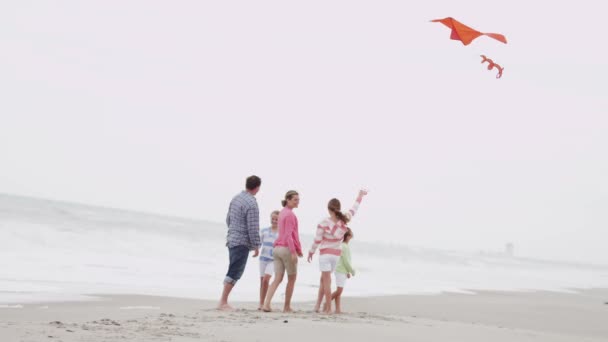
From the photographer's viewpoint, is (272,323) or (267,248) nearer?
(272,323)

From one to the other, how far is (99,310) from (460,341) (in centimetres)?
398

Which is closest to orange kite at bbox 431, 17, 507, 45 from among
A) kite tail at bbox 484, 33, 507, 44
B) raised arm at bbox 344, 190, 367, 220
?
kite tail at bbox 484, 33, 507, 44

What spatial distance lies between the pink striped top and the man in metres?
0.74

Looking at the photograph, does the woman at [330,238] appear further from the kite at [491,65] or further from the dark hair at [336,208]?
the kite at [491,65]

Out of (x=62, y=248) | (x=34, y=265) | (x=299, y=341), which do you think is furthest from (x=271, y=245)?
(x=62, y=248)

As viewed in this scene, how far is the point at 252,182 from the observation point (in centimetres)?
860

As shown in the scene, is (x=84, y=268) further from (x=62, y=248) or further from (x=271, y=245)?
(x=271, y=245)

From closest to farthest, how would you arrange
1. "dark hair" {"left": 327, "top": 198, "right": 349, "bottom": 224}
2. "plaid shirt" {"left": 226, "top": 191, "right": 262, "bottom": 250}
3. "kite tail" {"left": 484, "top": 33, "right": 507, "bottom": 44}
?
1. "kite tail" {"left": 484, "top": 33, "right": 507, "bottom": 44}
2. "plaid shirt" {"left": 226, "top": 191, "right": 262, "bottom": 250}
3. "dark hair" {"left": 327, "top": 198, "right": 349, "bottom": 224}

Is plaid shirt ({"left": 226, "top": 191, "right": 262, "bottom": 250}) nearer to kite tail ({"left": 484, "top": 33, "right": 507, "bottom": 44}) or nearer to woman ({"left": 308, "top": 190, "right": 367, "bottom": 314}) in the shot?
woman ({"left": 308, "top": 190, "right": 367, "bottom": 314})

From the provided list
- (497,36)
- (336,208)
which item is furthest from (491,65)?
(336,208)

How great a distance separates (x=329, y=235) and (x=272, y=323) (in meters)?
2.22

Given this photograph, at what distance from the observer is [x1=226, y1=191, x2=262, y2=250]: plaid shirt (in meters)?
8.49

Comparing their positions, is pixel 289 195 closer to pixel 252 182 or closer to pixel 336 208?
pixel 252 182

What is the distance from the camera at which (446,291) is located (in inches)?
666
